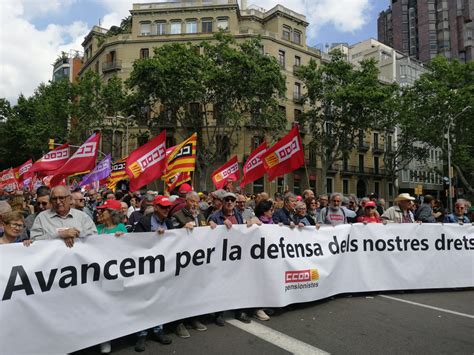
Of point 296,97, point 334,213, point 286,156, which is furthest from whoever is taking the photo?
point 296,97

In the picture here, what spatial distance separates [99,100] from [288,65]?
19291mm

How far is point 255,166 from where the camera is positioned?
1089 cm

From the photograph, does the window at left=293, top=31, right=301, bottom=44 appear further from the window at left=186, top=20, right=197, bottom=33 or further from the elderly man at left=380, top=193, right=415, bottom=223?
the elderly man at left=380, top=193, right=415, bottom=223

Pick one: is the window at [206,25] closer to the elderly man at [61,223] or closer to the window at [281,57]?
the window at [281,57]

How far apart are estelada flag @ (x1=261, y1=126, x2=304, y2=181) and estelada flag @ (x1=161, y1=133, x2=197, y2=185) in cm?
192

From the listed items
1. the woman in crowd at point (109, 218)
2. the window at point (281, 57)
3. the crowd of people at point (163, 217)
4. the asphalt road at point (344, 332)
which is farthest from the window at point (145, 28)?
the asphalt road at point (344, 332)

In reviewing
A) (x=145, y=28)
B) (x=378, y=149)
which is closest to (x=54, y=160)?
(x=145, y=28)

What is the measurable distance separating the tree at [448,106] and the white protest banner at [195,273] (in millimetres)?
28990

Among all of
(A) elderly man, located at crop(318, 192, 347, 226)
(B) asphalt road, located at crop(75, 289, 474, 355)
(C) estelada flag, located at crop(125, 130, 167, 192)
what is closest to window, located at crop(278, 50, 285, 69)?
(C) estelada flag, located at crop(125, 130, 167, 192)

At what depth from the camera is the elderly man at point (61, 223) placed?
3.76 m

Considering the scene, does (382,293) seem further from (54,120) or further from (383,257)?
(54,120)

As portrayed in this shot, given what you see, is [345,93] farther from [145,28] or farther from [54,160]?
[54,160]

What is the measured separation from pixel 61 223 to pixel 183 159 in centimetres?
596

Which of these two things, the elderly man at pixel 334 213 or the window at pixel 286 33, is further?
the window at pixel 286 33
